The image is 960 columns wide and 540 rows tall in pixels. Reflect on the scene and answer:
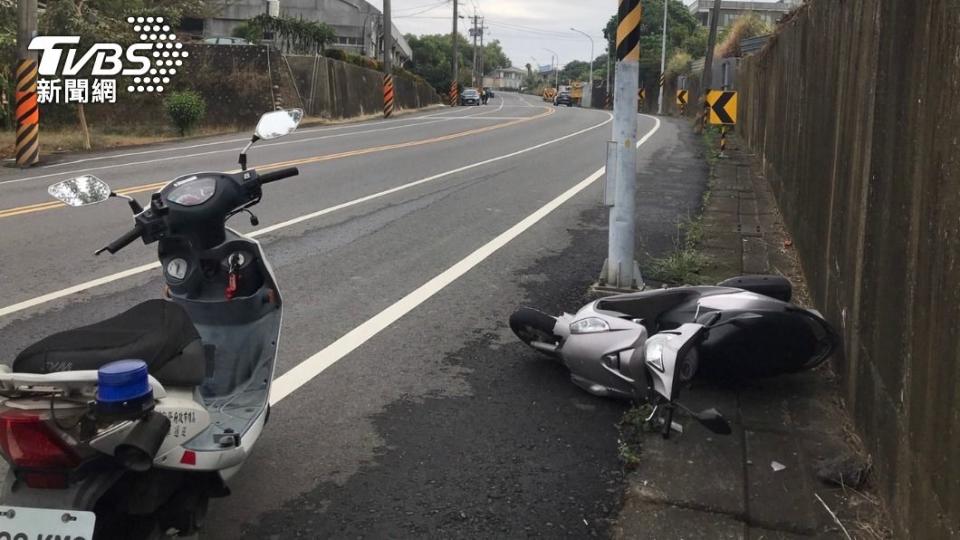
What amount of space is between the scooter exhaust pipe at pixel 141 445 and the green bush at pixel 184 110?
2468 centimetres

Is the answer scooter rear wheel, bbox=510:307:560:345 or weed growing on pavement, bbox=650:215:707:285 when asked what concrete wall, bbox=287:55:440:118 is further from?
scooter rear wheel, bbox=510:307:560:345

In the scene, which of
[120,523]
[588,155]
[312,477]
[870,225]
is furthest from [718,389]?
[588,155]

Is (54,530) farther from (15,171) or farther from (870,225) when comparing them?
(15,171)

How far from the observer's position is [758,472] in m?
4.10

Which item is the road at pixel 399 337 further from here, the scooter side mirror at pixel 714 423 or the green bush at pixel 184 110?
the green bush at pixel 184 110

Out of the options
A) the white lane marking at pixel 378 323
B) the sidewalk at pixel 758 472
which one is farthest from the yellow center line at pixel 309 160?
the sidewalk at pixel 758 472

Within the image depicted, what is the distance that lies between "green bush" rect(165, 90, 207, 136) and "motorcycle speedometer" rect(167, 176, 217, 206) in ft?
76.9

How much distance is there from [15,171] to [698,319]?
1544 cm

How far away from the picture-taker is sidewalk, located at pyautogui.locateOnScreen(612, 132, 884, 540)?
11.9ft

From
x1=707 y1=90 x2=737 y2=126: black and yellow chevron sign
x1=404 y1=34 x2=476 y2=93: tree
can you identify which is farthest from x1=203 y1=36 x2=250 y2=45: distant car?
x1=404 y1=34 x2=476 y2=93: tree

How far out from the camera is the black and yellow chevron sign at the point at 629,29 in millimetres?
6961

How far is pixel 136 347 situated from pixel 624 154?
4.95 meters

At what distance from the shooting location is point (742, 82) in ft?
76.9

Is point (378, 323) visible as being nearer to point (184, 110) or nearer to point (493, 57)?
point (184, 110)
